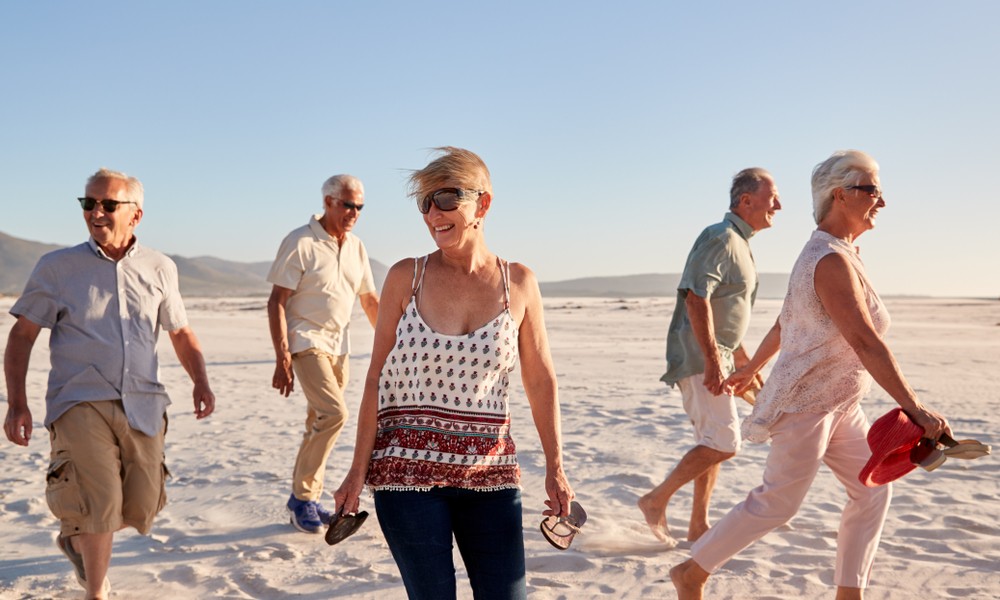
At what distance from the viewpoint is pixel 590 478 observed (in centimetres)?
700

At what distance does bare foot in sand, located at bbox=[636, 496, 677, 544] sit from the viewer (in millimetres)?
5160

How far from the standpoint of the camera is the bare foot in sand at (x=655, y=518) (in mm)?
5160

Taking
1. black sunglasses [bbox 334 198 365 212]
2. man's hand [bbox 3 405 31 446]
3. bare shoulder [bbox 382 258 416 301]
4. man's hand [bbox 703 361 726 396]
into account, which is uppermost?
black sunglasses [bbox 334 198 365 212]

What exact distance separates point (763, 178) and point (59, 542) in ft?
13.7

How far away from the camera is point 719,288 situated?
5.29 meters

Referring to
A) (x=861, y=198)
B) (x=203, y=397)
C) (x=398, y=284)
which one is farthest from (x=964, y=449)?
(x=203, y=397)

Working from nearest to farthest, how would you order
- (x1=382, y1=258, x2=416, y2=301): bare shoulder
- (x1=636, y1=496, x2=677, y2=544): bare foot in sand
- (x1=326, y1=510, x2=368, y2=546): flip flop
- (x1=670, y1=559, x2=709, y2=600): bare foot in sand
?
(x1=326, y1=510, x2=368, y2=546): flip flop < (x1=382, y1=258, x2=416, y2=301): bare shoulder < (x1=670, y1=559, x2=709, y2=600): bare foot in sand < (x1=636, y1=496, x2=677, y2=544): bare foot in sand

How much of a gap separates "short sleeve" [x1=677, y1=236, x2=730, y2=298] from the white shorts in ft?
1.69

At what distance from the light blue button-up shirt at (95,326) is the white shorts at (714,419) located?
2.85 metres

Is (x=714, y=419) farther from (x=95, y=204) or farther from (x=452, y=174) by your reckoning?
(x=95, y=204)

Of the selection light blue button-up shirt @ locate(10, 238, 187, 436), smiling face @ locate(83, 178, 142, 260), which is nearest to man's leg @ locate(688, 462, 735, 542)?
light blue button-up shirt @ locate(10, 238, 187, 436)

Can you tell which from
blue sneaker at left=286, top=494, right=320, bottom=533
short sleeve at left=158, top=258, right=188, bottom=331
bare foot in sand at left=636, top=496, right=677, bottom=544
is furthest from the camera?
blue sneaker at left=286, top=494, right=320, bottom=533

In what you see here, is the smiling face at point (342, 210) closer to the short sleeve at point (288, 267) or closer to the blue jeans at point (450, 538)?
the short sleeve at point (288, 267)

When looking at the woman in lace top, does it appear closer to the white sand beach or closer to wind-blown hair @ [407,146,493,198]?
the white sand beach
